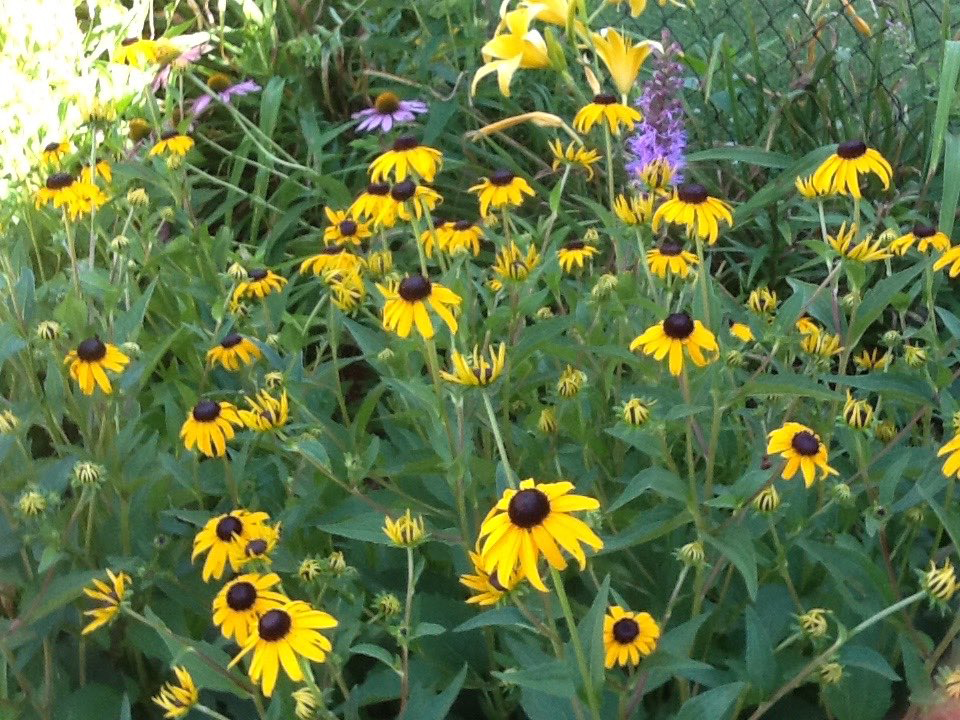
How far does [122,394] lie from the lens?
3.27 feet

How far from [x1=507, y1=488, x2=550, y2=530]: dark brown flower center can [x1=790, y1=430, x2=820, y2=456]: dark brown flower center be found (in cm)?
22

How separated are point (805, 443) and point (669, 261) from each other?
0.27 metres

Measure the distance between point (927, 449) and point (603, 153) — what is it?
957mm

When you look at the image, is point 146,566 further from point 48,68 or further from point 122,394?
point 48,68

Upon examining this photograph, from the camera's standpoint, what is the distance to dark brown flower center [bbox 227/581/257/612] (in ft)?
2.08

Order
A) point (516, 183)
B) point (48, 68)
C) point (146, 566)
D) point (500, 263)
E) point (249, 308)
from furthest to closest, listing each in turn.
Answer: point (48, 68)
point (249, 308)
point (516, 183)
point (500, 263)
point (146, 566)

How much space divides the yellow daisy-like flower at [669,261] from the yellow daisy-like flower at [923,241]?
18 centimetres

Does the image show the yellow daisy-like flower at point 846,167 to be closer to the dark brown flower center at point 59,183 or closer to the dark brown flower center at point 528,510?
the dark brown flower center at point 528,510

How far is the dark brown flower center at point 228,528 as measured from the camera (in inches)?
28.5

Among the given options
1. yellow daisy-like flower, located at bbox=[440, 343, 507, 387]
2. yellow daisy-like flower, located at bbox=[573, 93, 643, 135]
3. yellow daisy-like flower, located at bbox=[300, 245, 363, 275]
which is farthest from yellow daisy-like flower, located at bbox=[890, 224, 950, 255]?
yellow daisy-like flower, located at bbox=[300, 245, 363, 275]

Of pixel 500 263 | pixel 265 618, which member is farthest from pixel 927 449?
pixel 265 618

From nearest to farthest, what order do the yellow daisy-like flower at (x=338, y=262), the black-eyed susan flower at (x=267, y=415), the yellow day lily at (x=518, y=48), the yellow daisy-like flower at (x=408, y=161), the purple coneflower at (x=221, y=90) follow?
the black-eyed susan flower at (x=267, y=415)
the yellow daisy-like flower at (x=408, y=161)
the yellow daisy-like flower at (x=338, y=262)
the yellow day lily at (x=518, y=48)
the purple coneflower at (x=221, y=90)

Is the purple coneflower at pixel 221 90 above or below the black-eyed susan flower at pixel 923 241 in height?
below

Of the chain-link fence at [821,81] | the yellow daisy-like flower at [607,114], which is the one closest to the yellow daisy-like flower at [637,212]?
the yellow daisy-like flower at [607,114]
